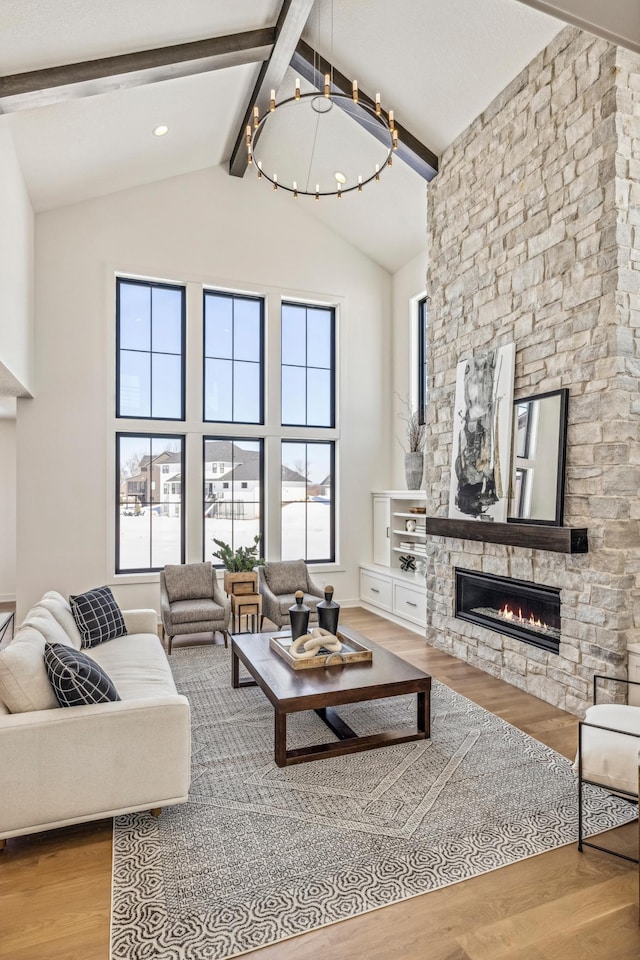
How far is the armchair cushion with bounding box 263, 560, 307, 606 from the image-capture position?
630 centimetres

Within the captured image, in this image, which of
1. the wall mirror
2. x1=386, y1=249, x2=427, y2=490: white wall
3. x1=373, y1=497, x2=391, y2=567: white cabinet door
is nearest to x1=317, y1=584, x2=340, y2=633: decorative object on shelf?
the wall mirror

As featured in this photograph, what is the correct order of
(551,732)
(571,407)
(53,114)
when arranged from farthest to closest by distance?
(53,114)
(571,407)
(551,732)

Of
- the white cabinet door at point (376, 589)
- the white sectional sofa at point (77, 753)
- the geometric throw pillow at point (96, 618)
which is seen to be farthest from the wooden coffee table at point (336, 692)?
the white cabinet door at point (376, 589)

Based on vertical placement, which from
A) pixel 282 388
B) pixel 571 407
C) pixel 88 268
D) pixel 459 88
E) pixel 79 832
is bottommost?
pixel 79 832

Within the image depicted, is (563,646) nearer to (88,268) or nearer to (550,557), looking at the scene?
(550,557)

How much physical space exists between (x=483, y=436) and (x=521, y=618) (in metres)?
1.55

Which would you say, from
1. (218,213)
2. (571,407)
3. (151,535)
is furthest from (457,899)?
(218,213)

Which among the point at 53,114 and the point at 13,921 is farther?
the point at 53,114

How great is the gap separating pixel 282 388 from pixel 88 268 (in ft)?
8.53

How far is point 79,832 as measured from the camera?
265 cm

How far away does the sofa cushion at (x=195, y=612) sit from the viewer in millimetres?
5500

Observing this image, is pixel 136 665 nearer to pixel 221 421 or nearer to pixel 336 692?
pixel 336 692

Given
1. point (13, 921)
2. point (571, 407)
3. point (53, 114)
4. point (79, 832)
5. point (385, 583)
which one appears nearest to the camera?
point (13, 921)

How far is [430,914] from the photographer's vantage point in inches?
83.5
